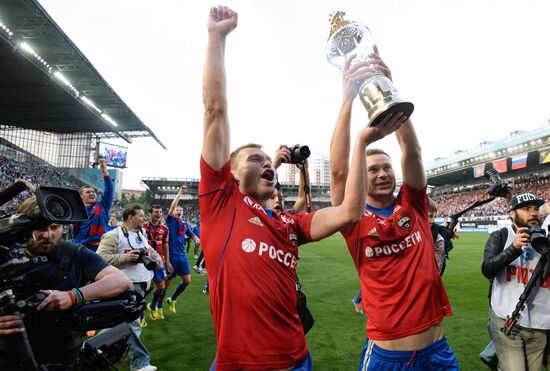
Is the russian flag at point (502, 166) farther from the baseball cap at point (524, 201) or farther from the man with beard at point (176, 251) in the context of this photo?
the baseball cap at point (524, 201)

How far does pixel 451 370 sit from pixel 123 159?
4925 centimetres

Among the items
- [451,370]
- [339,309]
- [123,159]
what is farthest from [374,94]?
[123,159]

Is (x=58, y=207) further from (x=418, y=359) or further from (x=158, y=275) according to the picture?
(x=158, y=275)

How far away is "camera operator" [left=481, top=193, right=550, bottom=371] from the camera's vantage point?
292 cm

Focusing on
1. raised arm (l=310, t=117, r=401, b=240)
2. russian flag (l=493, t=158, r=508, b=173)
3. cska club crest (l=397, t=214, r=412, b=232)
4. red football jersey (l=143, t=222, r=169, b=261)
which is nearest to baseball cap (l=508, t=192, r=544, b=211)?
cska club crest (l=397, t=214, r=412, b=232)

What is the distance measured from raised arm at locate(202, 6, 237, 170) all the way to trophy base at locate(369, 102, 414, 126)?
0.73 meters

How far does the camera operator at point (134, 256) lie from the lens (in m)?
4.10

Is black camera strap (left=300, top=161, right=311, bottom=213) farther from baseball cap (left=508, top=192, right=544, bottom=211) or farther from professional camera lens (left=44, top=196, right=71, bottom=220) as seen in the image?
baseball cap (left=508, top=192, right=544, bottom=211)

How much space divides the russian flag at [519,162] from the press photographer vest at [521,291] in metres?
45.5

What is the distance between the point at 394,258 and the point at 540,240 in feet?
4.55

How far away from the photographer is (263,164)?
2.04 m

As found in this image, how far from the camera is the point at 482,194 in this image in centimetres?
3691

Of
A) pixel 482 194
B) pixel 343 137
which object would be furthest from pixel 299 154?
pixel 482 194

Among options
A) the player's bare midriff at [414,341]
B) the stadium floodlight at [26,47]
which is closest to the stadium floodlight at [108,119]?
the stadium floodlight at [26,47]
